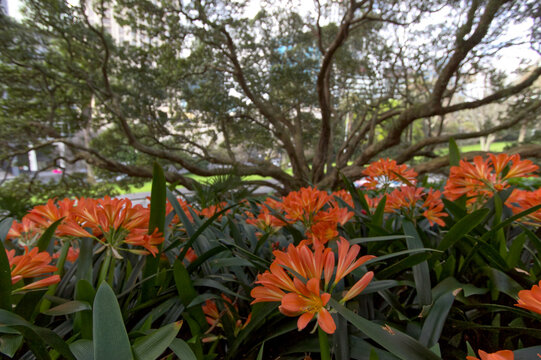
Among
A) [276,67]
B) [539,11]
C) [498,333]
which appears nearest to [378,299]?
[498,333]

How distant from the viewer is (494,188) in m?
0.64

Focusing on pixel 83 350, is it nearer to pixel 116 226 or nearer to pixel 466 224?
pixel 116 226

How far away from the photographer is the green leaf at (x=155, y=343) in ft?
1.09

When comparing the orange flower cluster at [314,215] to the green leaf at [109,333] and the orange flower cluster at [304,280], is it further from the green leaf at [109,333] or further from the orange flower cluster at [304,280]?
the green leaf at [109,333]

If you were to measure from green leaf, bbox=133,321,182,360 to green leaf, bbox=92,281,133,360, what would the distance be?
0.12 feet

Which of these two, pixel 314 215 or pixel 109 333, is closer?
pixel 109 333

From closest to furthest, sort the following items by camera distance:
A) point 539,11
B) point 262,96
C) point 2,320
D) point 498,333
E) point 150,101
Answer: point 2,320 → point 498,333 → point 539,11 → point 150,101 → point 262,96

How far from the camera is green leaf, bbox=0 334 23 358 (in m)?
0.35

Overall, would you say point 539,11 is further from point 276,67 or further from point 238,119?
point 238,119

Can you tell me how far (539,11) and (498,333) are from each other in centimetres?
456

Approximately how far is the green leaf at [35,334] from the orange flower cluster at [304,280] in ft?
0.86

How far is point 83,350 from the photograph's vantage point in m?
0.35

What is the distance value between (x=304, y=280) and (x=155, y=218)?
31cm

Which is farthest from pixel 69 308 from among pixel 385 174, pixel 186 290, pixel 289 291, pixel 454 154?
pixel 454 154
